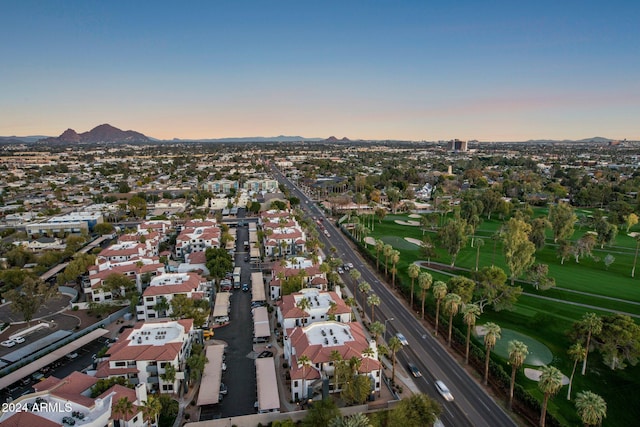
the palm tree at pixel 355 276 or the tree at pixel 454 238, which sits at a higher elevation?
the tree at pixel 454 238

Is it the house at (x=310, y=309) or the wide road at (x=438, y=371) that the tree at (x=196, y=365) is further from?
the wide road at (x=438, y=371)

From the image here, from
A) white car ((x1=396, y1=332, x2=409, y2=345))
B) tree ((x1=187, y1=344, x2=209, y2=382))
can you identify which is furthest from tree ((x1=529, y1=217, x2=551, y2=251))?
tree ((x1=187, y1=344, x2=209, y2=382))

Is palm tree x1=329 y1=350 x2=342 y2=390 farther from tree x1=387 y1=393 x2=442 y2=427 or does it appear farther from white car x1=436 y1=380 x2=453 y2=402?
white car x1=436 y1=380 x2=453 y2=402

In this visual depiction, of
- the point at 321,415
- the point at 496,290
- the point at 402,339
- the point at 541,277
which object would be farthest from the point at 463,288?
the point at 321,415

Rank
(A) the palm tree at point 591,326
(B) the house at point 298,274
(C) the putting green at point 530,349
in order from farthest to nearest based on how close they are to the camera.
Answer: (B) the house at point 298,274 < (C) the putting green at point 530,349 < (A) the palm tree at point 591,326

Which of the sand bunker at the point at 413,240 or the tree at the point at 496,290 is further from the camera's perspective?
the sand bunker at the point at 413,240

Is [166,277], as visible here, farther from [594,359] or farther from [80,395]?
[594,359]

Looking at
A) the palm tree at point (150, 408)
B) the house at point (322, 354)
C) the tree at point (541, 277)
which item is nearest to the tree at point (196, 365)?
the palm tree at point (150, 408)
